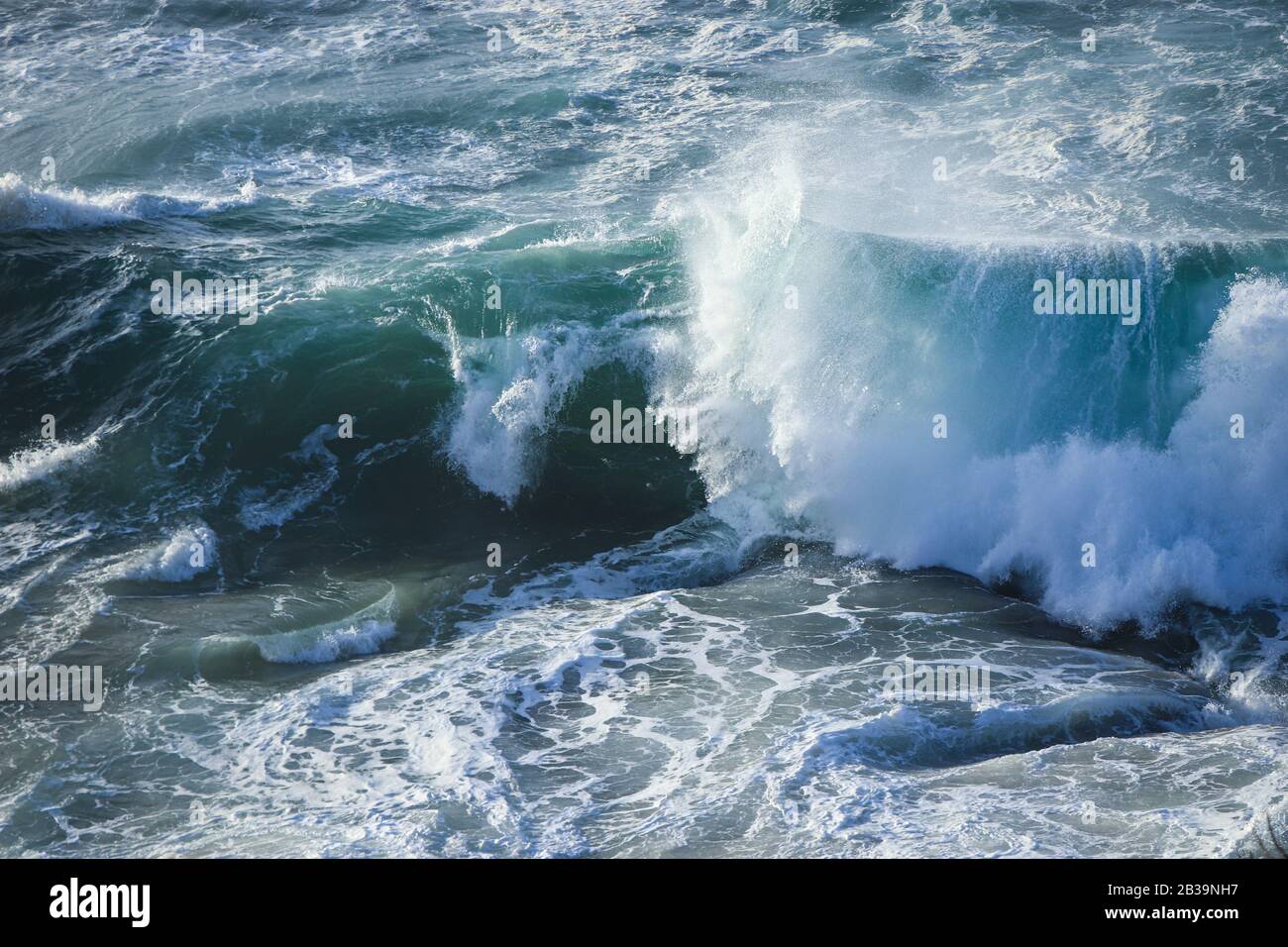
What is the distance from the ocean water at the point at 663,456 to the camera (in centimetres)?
1009

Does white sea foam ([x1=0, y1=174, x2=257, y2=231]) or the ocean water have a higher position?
white sea foam ([x1=0, y1=174, x2=257, y2=231])

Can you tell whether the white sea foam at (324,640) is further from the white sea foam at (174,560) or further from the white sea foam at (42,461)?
the white sea foam at (42,461)

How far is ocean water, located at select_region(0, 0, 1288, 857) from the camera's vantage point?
397 inches

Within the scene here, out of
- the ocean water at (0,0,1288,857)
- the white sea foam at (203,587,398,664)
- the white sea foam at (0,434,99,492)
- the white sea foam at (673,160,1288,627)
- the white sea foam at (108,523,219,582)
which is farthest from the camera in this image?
Answer: the white sea foam at (0,434,99,492)

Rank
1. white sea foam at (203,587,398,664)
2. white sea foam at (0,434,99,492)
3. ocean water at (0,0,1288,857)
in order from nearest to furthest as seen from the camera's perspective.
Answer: ocean water at (0,0,1288,857) < white sea foam at (203,587,398,664) < white sea foam at (0,434,99,492)

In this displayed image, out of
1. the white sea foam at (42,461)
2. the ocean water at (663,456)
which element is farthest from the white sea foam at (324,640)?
the white sea foam at (42,461)

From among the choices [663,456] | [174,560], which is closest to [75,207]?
[174,560]

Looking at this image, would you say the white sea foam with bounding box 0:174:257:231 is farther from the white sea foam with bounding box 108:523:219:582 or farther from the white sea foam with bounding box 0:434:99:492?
the white sea foam with bounding box 108:523:219:582

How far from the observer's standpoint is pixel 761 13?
88.1ft

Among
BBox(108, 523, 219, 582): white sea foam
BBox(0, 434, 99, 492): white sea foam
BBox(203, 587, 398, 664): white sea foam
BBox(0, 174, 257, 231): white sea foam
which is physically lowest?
BBox(203, 587, 398, 664): white sea foam

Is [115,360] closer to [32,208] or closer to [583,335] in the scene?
[32,208]

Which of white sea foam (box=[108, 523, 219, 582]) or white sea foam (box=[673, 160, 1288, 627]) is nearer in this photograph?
white sea foam (box=[108, 523, 219, 582])

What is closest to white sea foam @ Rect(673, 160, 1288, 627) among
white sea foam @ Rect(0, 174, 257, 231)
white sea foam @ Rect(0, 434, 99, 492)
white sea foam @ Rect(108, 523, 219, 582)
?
white sea foam @ Rect(108, 523, 219, 582)

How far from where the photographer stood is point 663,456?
16.3 meters
